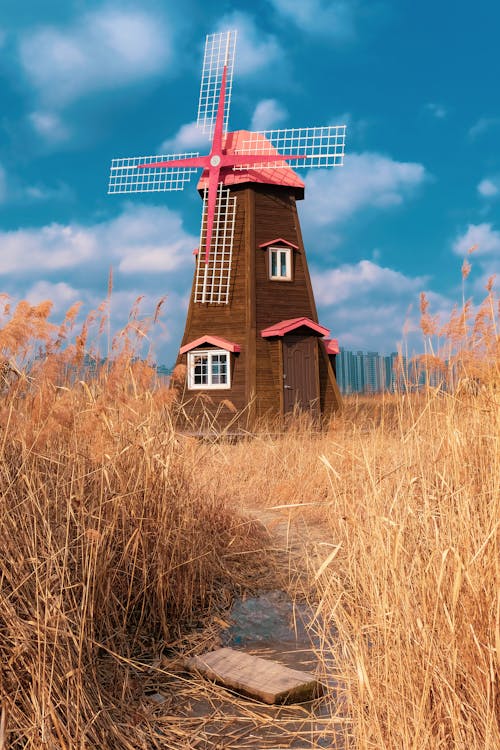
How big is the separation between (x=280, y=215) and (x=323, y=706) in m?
13.3

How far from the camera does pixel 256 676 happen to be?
3164mm

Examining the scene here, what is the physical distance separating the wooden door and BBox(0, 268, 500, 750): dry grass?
960 centimetres

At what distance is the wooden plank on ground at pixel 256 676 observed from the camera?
3.00 meters

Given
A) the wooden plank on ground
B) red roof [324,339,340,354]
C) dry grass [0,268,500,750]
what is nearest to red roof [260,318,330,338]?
red roof [324,339,340,354]

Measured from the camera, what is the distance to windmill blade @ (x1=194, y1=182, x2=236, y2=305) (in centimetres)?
1477

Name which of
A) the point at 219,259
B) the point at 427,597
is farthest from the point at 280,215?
the point at 427,597

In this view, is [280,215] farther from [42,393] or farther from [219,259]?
[42,393]

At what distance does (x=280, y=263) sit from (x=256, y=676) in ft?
41.0

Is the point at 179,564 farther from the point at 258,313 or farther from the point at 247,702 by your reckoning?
the point at 258,313

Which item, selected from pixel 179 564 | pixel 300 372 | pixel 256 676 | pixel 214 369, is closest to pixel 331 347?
pixel 300 372

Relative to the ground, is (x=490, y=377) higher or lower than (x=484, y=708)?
higher

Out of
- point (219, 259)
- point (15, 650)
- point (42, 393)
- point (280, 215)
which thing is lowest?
point (15, 650)

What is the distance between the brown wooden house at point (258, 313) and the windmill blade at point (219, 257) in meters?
0.02

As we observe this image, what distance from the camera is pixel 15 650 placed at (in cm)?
233
